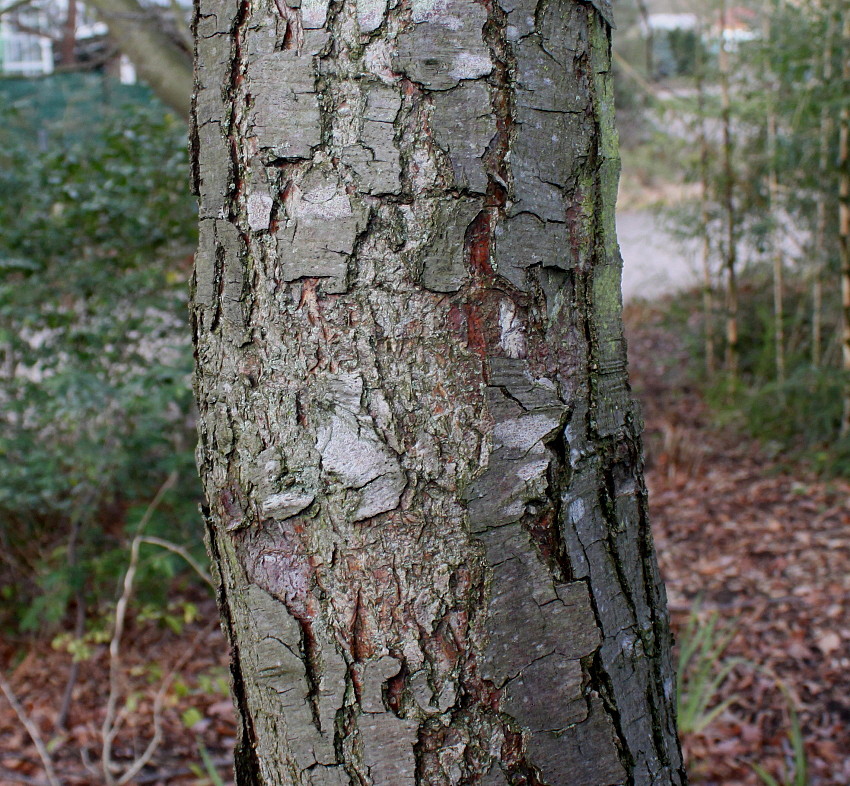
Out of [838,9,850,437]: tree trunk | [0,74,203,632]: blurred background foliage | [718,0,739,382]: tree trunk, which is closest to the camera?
[0,74,203,632]: blurred background foliage

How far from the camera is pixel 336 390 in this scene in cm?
81

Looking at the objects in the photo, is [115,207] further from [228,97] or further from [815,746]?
[815,746]

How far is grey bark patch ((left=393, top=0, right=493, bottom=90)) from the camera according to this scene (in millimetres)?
775

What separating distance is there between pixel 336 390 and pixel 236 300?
0.16 metres

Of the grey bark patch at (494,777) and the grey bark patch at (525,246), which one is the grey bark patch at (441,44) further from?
the grey bark patch at (494,777)

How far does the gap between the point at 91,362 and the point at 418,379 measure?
3128mm

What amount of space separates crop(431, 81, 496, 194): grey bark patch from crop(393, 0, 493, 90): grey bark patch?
0.01 metres

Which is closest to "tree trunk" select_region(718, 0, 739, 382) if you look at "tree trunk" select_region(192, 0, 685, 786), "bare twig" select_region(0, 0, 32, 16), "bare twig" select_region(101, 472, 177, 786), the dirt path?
the dirt path

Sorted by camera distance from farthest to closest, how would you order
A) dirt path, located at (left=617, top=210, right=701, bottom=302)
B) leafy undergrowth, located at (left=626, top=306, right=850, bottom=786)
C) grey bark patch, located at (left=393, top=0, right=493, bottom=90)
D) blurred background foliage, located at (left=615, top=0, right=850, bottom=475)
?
1. dirt path, located at (left=617, top=210, right=701, bottom=302)
2. blurred background foliage, located at (left=615, top=0, right=850, bottom=475)
3. leafy undergrowth, located at (left=626, top=306, right=850, bottom=786)
4. grey bark patch, located at (left=393, top=0, right=493, bottom=90)

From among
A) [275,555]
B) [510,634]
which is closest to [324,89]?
[275,555]

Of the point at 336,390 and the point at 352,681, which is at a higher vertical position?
the point at 336,390

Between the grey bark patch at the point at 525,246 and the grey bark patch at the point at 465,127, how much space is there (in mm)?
63

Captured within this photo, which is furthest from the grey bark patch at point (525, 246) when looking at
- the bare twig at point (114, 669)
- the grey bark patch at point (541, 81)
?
the bare twig at point (114, 669)

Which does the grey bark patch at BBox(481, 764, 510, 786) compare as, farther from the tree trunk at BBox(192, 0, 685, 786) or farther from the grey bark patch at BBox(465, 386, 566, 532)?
the grey bark patch at BBox(465, 386, 566, 532)
